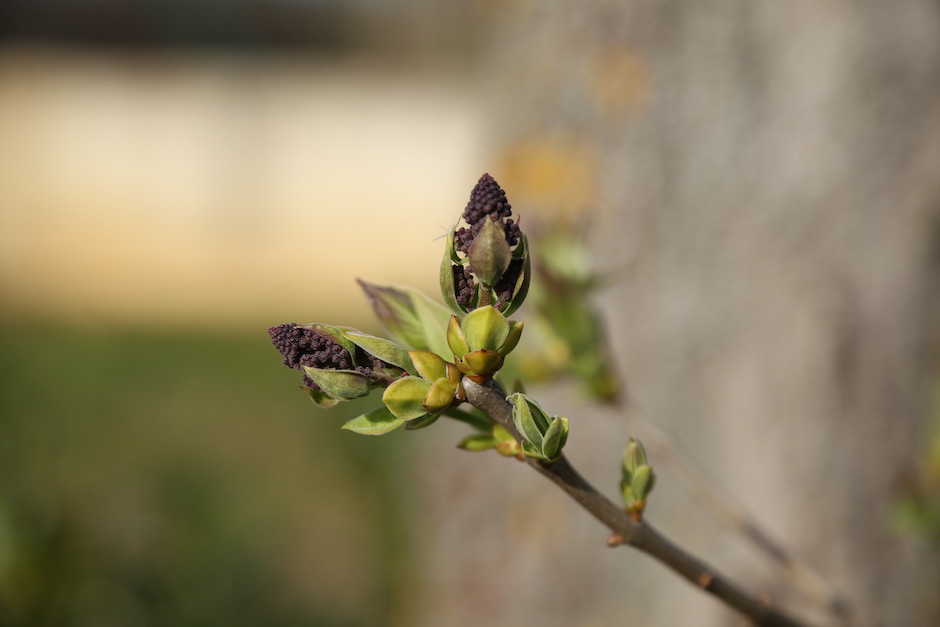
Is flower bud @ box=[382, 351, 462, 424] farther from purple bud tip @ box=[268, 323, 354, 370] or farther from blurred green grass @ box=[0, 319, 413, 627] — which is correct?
blurred green grass @ box=[0, 319, 413, 627]

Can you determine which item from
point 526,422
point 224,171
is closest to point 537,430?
point 526,422

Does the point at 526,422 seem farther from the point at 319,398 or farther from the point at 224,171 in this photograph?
the point at 224,171

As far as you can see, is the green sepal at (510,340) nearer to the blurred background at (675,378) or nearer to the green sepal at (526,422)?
the green sepal at (526,422)

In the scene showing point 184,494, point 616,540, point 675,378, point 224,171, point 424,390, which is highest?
point 424,390

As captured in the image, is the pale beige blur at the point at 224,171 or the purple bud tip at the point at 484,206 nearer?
the purple bud tip at the point at 484,206

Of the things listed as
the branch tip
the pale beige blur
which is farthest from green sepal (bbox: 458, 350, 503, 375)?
the pale beige blur

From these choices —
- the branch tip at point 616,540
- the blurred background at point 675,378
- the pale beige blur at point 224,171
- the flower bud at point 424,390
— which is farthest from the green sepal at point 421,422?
the pale beige blur at point 224,171
